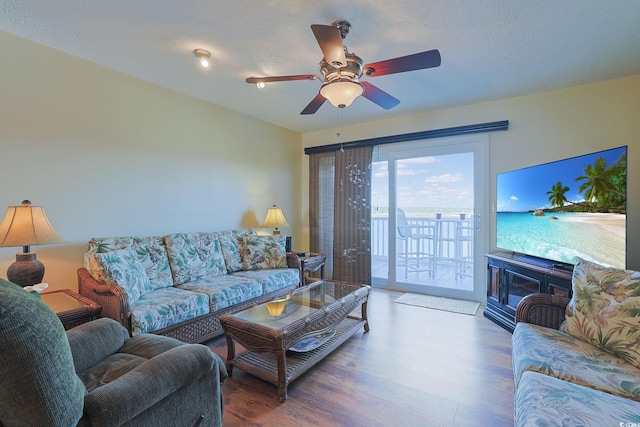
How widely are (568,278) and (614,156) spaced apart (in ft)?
3.12

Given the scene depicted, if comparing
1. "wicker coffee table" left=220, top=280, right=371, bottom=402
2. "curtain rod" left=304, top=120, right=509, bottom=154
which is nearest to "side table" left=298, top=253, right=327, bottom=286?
"wicker coffee table" left=220, top=280, right=371, bottom=402

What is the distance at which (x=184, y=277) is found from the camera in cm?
296

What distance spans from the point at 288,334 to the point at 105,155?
7.93 feet

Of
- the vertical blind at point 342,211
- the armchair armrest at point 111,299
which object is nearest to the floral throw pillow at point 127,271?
the armchair armrest at point 111,299

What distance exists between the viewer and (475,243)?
12.5 ft

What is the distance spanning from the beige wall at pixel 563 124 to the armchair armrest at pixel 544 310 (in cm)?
167

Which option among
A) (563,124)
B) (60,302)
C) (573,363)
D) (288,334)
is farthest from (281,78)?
(563,124)

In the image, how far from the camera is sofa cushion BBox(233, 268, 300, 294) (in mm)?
3161

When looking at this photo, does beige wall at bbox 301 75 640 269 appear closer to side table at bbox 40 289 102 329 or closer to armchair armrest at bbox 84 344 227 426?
armchair armrest at bbox 84 344 227 426

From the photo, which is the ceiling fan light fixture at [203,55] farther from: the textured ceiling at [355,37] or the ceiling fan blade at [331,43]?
the ceiling fan blade at [331,43]

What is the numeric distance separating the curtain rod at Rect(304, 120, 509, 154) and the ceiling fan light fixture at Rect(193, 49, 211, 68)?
2495mm

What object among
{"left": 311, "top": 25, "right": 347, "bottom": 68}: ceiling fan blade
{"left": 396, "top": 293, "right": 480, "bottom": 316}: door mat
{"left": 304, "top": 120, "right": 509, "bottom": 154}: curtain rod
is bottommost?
{"left": 396, "top": 293, "right": 480, "bottom": 316}: door mat

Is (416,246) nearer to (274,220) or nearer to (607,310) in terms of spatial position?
(274,220)

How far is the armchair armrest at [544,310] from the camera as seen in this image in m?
1.86
